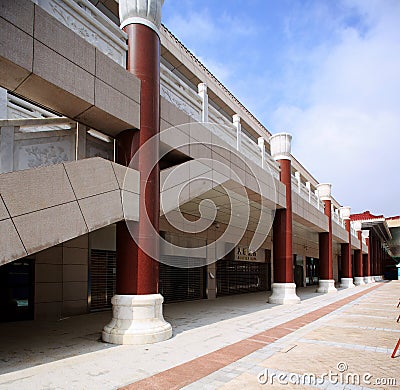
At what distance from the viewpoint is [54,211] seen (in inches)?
253

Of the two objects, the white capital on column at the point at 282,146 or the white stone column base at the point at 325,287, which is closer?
the white capital on column at the point at 282,146

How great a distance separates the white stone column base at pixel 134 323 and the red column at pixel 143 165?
8.7 inches

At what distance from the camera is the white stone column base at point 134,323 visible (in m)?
7.73

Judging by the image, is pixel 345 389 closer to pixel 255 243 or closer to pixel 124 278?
pixel 124 278

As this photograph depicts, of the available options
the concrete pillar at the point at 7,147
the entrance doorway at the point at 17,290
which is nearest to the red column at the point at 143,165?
the concrete pillar at the point at 7,147

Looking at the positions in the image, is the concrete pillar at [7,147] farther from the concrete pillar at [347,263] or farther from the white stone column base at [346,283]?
the concrete pillar at [347,263]

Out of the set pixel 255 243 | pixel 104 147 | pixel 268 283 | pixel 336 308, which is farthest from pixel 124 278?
pixel 268 283

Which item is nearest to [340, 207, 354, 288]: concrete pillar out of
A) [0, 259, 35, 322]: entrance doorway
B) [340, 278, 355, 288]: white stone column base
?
[340, 278, 355, 288]: white stone column base

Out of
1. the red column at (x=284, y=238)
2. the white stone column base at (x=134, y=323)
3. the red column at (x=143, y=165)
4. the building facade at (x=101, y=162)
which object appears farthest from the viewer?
the red column at (x=284, y=238)

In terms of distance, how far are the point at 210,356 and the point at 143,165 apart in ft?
13.2

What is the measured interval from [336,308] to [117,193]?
11405mm

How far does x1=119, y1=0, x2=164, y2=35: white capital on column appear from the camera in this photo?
8648mm

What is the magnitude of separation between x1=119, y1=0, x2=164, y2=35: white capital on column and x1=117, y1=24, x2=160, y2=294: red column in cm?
14

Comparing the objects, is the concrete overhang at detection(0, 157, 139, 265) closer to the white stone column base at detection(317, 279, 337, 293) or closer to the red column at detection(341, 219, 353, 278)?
the white stone column base at detection(317, 279, 337, 293)
